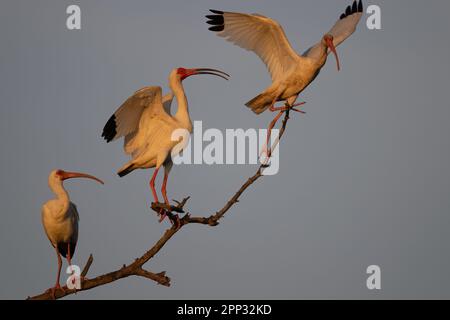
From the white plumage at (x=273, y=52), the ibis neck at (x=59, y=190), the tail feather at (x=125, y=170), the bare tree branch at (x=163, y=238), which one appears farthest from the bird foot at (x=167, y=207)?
the white plumage at (x=273, y=52)

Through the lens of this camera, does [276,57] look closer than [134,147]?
No

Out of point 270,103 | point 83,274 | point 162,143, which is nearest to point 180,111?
point 162,143

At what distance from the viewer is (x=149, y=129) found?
16.8 m

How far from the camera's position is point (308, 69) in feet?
57.7

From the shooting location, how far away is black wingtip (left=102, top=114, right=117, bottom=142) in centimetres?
1638

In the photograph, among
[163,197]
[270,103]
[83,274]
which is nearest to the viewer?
[83,274]

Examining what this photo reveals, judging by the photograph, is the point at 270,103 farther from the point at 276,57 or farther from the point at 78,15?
the point at 78,15

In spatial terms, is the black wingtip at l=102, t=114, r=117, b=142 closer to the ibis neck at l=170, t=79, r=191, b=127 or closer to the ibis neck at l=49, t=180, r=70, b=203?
the ibis neck at l=170, t=79, r=191, b=127

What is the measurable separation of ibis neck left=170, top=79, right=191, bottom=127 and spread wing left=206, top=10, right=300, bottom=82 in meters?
1.20

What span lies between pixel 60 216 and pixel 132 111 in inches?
91.6

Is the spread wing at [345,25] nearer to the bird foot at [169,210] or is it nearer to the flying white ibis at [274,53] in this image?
the flying white ibis at [274,53]

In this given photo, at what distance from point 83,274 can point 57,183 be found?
224cm

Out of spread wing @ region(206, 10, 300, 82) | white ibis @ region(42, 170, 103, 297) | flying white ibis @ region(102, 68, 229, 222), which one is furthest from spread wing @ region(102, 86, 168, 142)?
spread wing @ region(206, 10, 300, 82)

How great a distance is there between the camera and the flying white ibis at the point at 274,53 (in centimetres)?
1745
